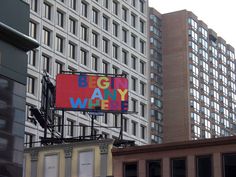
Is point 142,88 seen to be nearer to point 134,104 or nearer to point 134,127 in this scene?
point 134,104

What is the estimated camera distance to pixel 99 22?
80500 millimetres

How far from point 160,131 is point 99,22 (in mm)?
48295

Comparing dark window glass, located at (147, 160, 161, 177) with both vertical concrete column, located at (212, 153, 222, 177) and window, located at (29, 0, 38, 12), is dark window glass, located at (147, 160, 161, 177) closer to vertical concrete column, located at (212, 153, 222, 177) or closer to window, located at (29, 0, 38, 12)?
vertical concrete column, located at (212, 153, 222, 177)

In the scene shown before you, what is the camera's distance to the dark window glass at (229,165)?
40.8 m

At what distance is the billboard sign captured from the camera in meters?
50.7

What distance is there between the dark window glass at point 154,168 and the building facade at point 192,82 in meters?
80.6

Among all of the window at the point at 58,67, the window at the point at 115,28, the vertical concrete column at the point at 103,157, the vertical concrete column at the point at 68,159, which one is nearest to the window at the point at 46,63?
the window at the point at 58,67

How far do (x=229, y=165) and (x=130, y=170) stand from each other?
7338mm

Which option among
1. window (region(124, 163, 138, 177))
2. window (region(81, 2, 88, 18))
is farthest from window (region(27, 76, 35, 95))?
window (region(124, 163, 138, 177))

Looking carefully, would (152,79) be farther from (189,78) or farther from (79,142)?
(79,142)

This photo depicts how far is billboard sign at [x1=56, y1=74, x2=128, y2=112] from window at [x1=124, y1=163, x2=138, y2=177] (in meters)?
6.91

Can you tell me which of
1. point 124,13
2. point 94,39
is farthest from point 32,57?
point 124,13

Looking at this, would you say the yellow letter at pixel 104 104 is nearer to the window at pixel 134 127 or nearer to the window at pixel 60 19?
the window at pixel 60 19

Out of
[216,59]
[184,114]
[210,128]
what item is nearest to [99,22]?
[184,114]
